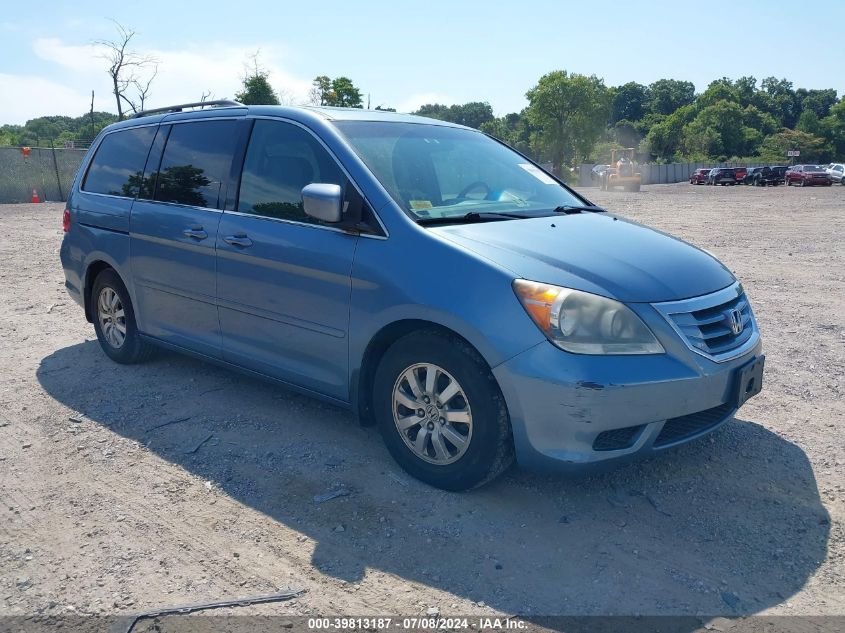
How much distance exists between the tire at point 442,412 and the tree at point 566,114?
240ft

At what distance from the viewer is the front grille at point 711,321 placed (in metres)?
3.31

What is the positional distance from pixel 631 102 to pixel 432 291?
6501 inches

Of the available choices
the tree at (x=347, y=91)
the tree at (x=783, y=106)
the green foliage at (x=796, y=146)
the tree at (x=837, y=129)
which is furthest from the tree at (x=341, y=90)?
the tree at (x=783, y=106)

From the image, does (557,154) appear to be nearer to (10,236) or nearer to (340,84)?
(340,84)

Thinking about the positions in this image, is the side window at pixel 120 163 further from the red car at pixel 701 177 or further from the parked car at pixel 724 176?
the red car at pixel 701 177

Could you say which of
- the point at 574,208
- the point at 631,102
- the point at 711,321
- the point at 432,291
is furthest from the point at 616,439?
the point at 631,102

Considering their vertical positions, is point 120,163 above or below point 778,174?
below

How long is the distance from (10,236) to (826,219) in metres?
20.3

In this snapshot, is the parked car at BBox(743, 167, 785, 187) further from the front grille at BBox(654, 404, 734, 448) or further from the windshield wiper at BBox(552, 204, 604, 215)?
the front grille at BBox(654, 404, 734, 448)

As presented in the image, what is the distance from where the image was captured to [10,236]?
587 inches

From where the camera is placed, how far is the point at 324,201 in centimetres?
370

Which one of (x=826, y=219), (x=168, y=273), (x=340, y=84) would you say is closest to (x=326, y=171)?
(x=168, y=273)

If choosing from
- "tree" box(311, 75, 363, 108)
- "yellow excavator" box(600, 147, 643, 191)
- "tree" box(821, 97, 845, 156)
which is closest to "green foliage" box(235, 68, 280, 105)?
"tree" box(311, 75, 363, 108)

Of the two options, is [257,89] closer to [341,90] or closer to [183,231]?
[341,90]
